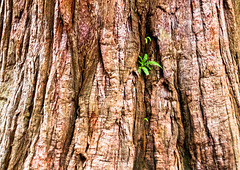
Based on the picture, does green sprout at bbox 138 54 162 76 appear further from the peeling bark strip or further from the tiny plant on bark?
the peeling bark strip

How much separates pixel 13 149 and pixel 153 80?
8.08ft

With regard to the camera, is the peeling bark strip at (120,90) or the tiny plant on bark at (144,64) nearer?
the peeling bark strip at (120,90)

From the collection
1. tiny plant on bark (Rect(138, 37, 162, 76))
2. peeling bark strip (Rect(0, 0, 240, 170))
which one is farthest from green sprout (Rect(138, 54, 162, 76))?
peeling bark strip (Rect(0, 0, 240, 170))

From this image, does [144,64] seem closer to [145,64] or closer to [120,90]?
[145,64]

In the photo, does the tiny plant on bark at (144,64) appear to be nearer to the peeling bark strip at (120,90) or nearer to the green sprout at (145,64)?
the green sprout at (145,64)

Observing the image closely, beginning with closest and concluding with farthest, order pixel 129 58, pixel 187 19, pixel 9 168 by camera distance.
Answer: pixel 9 168
pixel 129 58
pixel 187 19

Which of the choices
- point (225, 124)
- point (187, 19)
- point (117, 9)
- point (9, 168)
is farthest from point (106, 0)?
point (9, 168)

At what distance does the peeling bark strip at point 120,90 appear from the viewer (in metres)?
2.64

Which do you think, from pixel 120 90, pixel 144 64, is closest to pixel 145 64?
pixel 144 64

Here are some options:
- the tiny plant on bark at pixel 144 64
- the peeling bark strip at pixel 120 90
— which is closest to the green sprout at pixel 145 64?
the tiny plant on bark at pixel 144 64

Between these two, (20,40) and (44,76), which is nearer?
(44,76)

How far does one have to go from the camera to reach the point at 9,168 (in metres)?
2.70

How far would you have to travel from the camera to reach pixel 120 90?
2746 mm

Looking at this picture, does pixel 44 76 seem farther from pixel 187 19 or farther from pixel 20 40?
pixel 187 19
